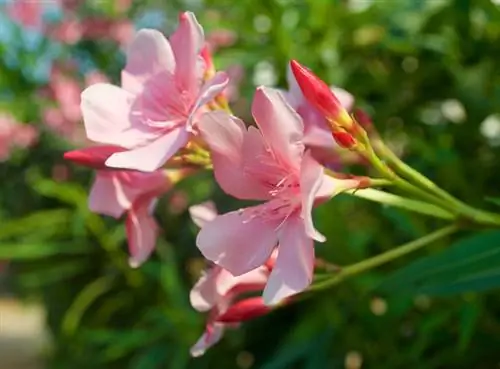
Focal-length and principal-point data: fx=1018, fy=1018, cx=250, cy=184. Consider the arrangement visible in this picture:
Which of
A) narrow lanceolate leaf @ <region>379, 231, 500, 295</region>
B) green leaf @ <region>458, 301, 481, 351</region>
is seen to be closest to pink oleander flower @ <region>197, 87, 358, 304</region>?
narrow lanceolate leaf @ <region>379, 231, 500, 295</region>

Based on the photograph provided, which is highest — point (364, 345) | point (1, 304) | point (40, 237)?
point (364, 345)

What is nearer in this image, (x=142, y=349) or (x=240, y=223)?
(x=240, y=223)

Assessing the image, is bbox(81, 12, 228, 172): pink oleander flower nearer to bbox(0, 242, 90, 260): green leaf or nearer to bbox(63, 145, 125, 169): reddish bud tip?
bbox(63, 145, 125, 169): reddish bud tip

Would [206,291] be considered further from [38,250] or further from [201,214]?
[38,250]

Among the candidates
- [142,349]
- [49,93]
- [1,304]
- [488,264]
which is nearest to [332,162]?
[488,264]

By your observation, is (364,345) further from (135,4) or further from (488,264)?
(135,4)

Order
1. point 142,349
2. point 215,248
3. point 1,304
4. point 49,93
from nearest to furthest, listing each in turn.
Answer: point 215,248 < point 142,349 < point 49,93 < point 1,304
